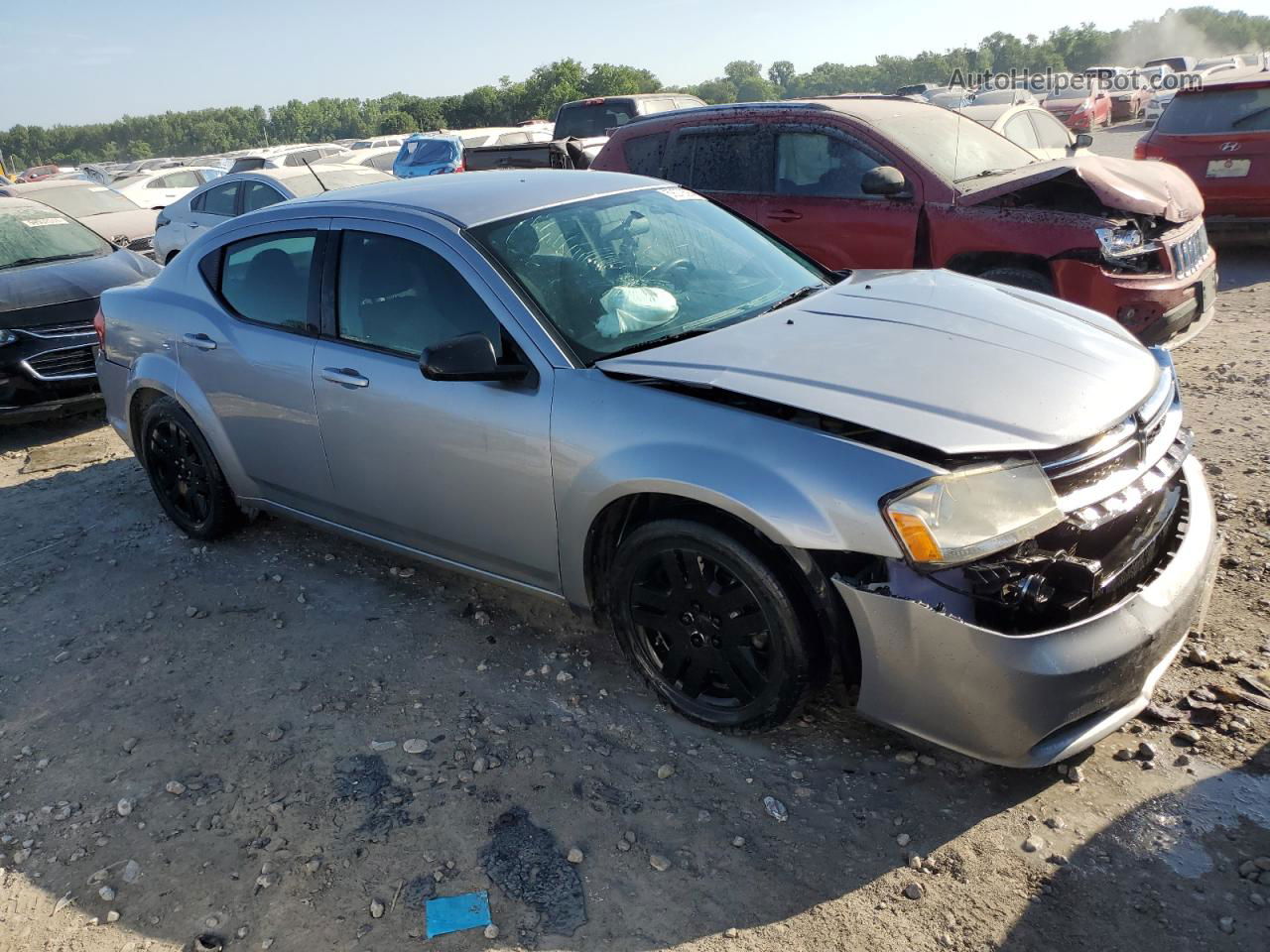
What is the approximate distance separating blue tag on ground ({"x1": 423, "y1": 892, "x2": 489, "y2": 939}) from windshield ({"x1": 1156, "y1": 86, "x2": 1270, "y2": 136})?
9.65 meters

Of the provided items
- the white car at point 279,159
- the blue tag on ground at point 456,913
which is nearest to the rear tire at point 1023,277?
the blue tag on ground at point 456,913

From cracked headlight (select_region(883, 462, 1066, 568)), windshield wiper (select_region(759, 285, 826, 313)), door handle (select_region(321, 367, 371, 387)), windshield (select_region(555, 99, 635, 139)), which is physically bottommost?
cracked headlight (select_region(883, 462, 1066, 568))

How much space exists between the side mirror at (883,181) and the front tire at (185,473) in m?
4.05

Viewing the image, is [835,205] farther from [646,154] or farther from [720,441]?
[720,441]

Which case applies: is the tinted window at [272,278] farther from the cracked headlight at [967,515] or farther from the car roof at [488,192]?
the cracked headlight at [967,515]

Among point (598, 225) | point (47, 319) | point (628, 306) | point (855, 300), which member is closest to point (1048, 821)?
point (855, 300)

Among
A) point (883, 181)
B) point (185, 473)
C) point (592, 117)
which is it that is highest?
point (592, 117)

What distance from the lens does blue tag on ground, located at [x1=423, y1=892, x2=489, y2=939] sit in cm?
245

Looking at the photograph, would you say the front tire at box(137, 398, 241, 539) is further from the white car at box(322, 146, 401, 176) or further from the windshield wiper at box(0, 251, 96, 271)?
the white car at box(322, 146, 401, 176)

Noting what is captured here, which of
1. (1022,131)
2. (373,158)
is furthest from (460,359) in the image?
(373,158)

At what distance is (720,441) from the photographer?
272 centimetres

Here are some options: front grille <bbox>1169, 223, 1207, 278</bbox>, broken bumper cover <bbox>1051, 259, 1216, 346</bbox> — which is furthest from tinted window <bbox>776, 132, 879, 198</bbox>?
front grille <bbox>1169, 223, 1207, 278</bbox>

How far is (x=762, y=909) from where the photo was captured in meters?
2.44

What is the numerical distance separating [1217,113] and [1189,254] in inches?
173
